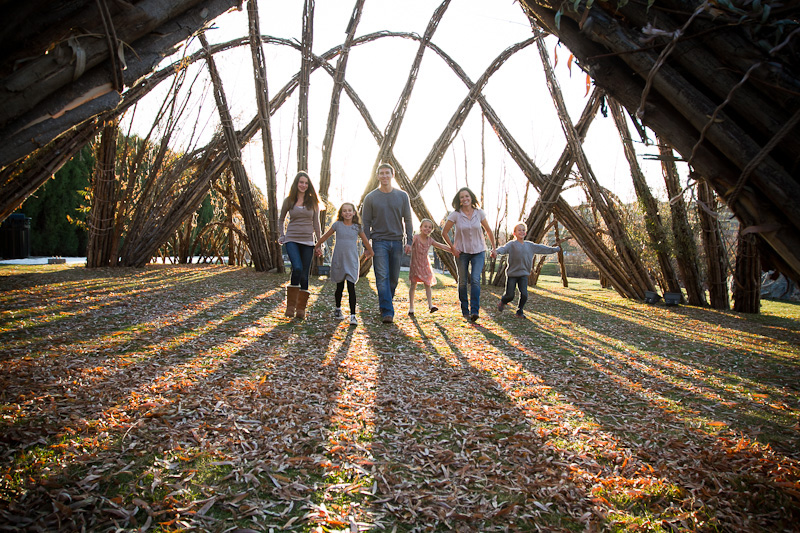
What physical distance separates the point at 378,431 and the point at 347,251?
2753 millimetres

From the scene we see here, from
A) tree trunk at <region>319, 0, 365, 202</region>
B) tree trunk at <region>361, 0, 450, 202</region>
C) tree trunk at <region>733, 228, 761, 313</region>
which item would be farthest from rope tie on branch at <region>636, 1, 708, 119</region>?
tree trunk at <region>319, 0, 365, 202</region>

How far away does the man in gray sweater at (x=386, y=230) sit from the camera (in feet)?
15.0

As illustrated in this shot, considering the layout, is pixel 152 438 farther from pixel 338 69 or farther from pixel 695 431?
pixel 338 69

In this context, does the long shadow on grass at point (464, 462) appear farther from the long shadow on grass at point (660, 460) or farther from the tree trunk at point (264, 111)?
the tree trunk at point (264, 111)

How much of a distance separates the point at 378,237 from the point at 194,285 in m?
3.70

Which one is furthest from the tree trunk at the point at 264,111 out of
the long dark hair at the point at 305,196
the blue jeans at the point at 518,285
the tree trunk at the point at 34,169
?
the blue jeans at the point at 518,285

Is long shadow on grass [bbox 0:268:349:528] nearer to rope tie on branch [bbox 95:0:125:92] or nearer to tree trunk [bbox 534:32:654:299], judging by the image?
rope tie on branch [bbox 95:0:125:92]

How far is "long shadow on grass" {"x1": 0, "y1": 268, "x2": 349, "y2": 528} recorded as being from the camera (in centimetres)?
135

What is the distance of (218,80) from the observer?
8.64 metres

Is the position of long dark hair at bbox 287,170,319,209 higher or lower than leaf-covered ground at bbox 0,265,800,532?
higher

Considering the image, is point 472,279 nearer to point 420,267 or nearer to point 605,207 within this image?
point 420,267

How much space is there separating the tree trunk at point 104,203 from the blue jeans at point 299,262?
4921 millimetres

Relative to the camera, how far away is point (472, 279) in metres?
4.95

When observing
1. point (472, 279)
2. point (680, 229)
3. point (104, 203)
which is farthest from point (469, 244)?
point (104, 203)
